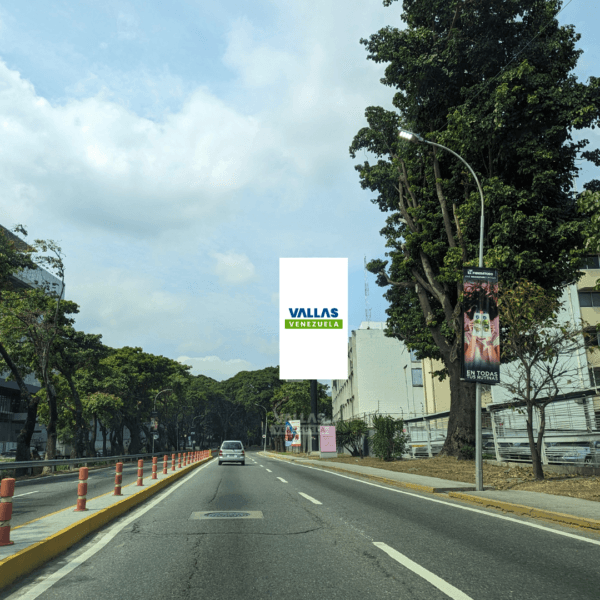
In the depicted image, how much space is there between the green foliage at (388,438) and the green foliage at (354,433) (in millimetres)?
7721

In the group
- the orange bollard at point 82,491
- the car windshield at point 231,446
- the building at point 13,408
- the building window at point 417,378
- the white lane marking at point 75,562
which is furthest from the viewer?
the building at point 13,408

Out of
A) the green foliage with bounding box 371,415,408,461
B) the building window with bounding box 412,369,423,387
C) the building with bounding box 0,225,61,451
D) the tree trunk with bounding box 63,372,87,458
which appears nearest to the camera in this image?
the green foliage with bounding box 371,415,408,461

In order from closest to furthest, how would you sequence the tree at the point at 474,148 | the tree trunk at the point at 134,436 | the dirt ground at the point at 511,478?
the dirt ground at the point at 511,478 < the tree at the point at 474,148 < the tree trunk at the point at 134,436

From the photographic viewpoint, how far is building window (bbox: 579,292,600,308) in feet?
144

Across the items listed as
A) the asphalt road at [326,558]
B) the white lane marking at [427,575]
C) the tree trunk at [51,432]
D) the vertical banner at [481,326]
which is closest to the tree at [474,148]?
the vertical banner at [481,326]

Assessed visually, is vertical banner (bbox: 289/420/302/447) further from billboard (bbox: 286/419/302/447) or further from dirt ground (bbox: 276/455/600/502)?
dirt ground (bbox: 276/455/600/502)

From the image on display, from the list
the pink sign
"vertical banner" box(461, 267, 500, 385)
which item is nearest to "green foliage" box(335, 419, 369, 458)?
the pink sign

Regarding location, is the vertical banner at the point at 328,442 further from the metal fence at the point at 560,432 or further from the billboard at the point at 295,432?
the metal fence at the point at 560,432

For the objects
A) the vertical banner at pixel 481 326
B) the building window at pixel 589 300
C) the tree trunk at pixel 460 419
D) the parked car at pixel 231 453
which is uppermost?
the building window at pixel 589 300

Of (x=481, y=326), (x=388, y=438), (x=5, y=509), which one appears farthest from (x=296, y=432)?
(x=5, y=509)

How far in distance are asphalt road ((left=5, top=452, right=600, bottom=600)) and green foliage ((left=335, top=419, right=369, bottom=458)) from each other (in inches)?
1142

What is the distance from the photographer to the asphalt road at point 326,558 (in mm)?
5027

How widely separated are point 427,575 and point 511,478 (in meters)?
12.6

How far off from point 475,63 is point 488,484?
55.5 feet
